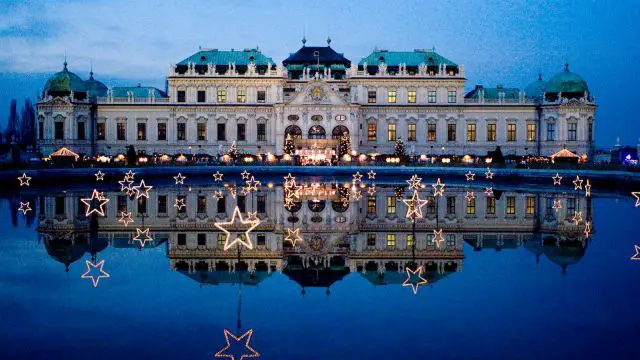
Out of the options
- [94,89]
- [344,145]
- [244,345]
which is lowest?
[244,345]

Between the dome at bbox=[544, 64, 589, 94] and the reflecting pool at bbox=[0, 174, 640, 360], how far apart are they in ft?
168

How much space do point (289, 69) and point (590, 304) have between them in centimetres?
7030

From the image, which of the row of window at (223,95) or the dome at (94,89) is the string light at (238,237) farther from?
the dome at (94,89)

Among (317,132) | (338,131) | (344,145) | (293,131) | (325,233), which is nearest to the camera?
(325,233)

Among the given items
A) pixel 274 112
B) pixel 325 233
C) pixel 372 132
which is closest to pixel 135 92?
pixel 274 112

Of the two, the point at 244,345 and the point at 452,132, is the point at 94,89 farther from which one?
the point at 244,345

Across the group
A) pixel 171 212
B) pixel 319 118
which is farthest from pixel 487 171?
pixel 171 212

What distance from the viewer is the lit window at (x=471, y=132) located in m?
77.5

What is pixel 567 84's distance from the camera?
76.8 m

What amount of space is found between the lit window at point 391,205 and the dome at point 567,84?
156 feet

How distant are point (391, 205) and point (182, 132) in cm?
4963

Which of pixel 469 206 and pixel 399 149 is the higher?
pixel 399 149

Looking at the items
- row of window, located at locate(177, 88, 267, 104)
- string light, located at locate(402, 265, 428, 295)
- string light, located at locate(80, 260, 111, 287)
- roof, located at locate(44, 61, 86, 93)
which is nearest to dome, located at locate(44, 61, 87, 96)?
roof, located at locate(44, 61, 86, 93)

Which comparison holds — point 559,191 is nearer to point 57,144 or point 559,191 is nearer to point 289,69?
point 289,69
